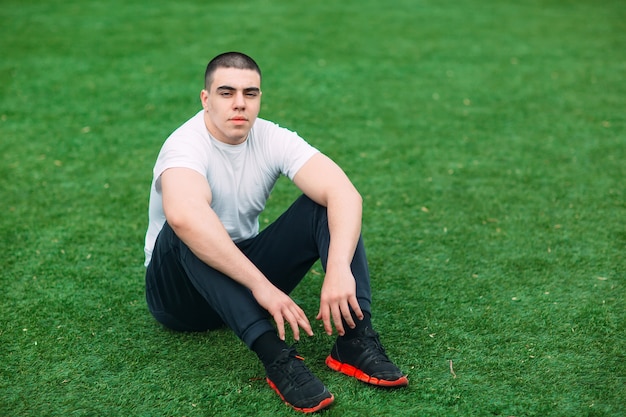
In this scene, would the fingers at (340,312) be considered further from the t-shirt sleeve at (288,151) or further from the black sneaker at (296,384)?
the t-shirt sleeve at (288,151)

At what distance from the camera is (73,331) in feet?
10.6

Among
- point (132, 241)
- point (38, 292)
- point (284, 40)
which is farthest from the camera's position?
point (284, 40)

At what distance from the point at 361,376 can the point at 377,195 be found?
2067mm

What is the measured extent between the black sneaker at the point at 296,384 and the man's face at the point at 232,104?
92 cm

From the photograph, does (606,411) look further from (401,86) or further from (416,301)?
(401,86)

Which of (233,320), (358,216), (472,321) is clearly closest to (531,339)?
(472,321)

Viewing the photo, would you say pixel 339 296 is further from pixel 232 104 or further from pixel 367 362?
pixel 232 104

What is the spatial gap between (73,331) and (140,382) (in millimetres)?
544

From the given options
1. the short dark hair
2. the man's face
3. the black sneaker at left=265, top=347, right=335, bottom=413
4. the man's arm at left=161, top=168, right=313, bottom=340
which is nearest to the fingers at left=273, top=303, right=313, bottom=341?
the man's arm at left=161, top=168, right=313, bottom=340

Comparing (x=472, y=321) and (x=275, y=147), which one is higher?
(x=275, y=147)

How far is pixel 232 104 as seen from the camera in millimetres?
2975

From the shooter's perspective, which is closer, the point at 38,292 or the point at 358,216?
the point at 358,216

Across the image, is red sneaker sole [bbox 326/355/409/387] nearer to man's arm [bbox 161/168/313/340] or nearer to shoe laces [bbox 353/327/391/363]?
shoe laces [bbox 353/327/391/363]

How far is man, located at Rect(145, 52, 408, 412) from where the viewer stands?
2678 mm
